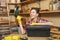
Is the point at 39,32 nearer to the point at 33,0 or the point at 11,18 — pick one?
the point at 33,0

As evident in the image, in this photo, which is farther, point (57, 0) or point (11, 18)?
point (11, 18)

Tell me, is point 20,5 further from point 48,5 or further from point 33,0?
point 48,5

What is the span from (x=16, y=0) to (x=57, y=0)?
1.88m

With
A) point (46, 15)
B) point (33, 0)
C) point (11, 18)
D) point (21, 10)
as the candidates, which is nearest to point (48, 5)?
point (46, 15)

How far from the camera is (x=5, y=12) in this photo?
4.60 meters

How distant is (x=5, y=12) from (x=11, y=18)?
11.2 inches

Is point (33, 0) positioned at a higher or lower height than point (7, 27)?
higher

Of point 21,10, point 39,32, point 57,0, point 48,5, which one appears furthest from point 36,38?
point 21,10

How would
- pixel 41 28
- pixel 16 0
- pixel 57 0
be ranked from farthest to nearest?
pixel 16 0
pixel 57 0
pixel 41 28

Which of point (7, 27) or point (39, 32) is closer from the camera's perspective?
point (39, 32)

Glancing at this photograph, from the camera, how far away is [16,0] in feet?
14.9

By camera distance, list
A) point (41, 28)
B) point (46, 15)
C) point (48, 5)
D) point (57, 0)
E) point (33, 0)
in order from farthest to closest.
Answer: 1. point (33, 0)
2. point (46, 15)
3. point (48, 5)
4. point (57, 0)
5. point (41, 28)

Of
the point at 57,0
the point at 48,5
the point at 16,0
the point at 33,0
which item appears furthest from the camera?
the point at 16,0

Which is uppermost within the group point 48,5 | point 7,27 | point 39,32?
point 48,5
